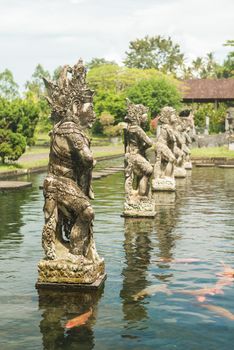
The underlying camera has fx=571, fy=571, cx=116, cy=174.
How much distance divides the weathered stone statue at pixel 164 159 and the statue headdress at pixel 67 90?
12.3 m

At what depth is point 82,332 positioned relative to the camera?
6.87 meters

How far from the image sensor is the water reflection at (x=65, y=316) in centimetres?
660

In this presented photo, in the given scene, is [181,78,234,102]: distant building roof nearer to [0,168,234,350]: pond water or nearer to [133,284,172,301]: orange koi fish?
[0,168,234,350]: pond water

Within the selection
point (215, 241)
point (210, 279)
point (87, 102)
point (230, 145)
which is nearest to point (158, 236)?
point (215, 241)

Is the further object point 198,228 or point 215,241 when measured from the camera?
point 198,228

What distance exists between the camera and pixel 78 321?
718cm

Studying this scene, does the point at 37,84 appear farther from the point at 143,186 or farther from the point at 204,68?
the point at 143,186

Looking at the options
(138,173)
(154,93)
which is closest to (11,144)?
(138,173)

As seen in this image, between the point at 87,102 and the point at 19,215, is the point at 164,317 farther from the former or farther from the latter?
the point at 19,215

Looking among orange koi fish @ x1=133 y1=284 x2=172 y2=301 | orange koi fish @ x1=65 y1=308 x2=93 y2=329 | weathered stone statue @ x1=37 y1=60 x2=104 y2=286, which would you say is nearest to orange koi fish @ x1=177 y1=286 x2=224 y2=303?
orange koi fish @ x1=133 y1=284 x2=172 y2=301

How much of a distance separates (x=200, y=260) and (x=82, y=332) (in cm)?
415

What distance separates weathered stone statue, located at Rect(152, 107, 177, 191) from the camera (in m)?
20.8

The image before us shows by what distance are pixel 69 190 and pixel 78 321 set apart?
2053 mm

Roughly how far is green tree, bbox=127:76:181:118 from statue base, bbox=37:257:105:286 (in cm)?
5620
